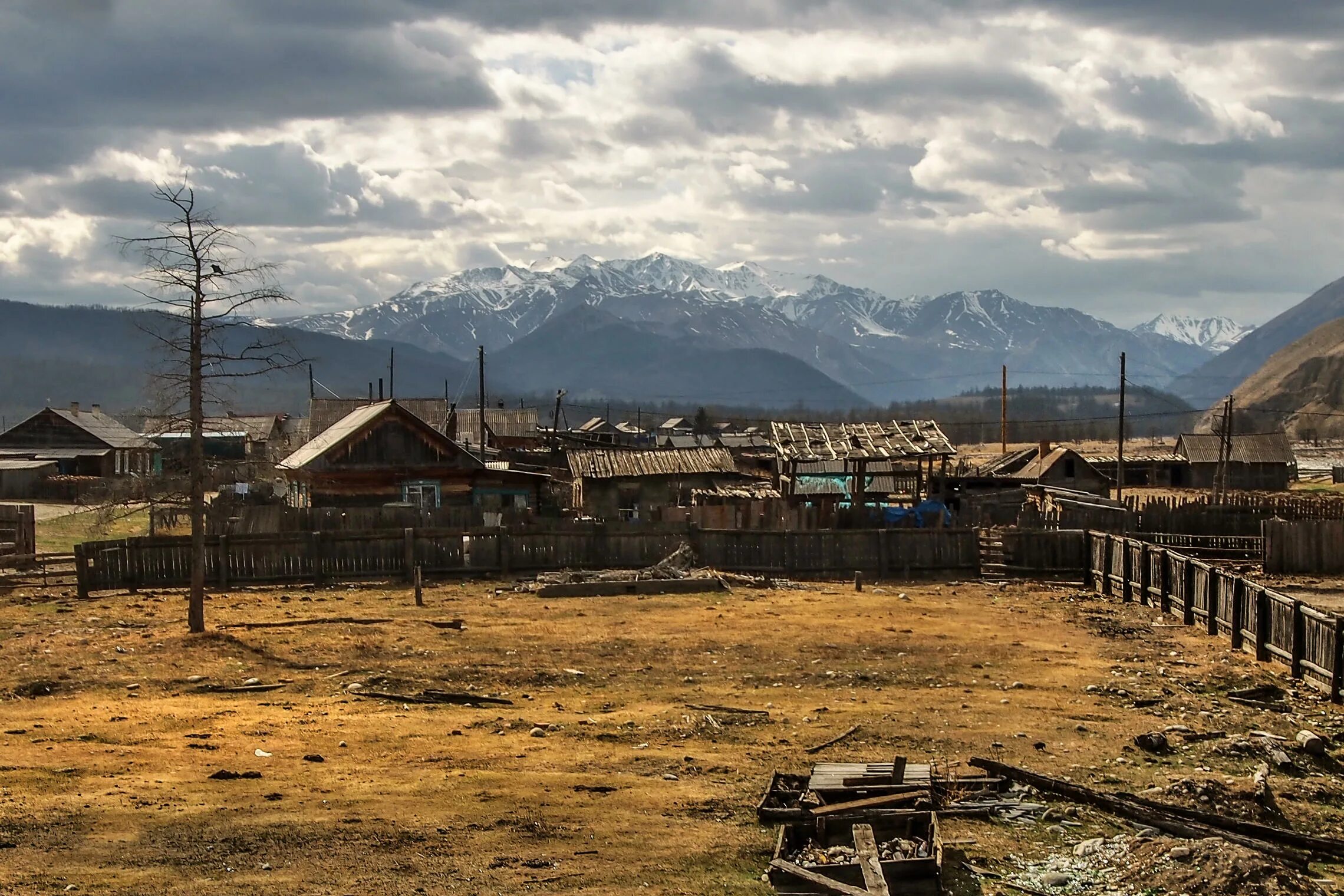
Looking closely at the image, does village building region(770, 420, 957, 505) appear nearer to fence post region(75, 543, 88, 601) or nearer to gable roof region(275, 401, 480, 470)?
gable roof region(275, 401, 480, 470)

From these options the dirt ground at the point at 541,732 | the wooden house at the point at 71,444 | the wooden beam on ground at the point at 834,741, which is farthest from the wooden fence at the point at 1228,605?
the wooden house at the point at 71,444

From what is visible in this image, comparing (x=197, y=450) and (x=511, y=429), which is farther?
(x=511, y=429)

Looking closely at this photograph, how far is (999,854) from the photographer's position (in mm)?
11172

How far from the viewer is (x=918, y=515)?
41312mm

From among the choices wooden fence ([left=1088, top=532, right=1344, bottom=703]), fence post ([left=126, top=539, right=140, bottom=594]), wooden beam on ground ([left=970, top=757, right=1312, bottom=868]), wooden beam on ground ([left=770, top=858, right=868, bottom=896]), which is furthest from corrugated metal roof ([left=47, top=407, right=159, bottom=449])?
wooden beam on ground ([left=770, top=858, right=868, bottom=896])

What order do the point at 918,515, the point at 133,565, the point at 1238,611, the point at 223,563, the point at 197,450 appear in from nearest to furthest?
1. the point at 1238,611
2. the point at 197,450
3. the point at 133,565
4. the point at 223,563
5. the point at 918,515

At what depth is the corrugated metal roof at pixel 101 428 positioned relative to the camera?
3469 inches

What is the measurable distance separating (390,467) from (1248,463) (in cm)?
6576

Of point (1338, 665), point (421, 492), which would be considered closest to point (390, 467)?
point (421, 492)

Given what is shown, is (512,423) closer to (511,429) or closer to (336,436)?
(511,429)

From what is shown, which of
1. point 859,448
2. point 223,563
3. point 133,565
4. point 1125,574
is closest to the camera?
point 1125,574

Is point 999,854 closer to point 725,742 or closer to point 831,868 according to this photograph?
point 831,868

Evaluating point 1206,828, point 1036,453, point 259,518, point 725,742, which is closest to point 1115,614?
point 725,742

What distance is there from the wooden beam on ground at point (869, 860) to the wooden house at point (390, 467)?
3428 cm
